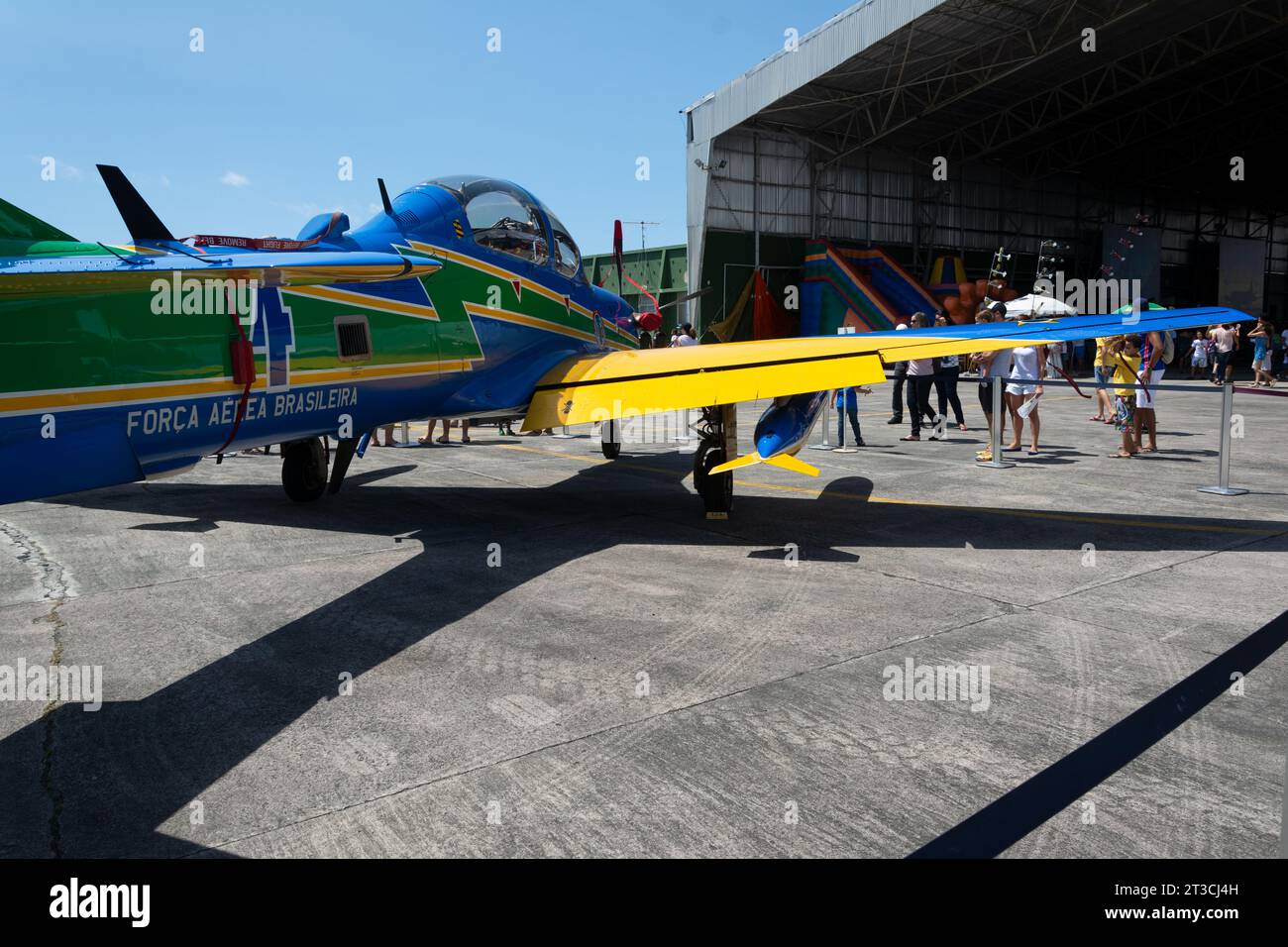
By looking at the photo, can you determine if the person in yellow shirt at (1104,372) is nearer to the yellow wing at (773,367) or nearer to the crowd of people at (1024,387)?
the crowd of people at (1024,387)

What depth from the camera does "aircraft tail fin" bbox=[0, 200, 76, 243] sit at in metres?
4.21

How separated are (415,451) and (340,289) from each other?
7.35 metres

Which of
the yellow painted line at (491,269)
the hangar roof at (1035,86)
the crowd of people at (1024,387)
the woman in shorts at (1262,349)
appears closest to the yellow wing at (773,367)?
the yellow painted line at (491,269)

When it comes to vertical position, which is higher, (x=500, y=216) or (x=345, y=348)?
(x=500, y=216)

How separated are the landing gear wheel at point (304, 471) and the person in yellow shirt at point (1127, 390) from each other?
1020 cm

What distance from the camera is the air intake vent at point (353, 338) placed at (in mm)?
6535

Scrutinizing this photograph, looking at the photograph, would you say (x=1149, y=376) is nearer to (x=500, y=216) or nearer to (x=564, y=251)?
(x=564, y=251)

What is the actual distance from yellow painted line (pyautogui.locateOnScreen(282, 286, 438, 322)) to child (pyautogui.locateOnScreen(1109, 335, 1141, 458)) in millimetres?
9279

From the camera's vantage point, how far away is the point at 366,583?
19.5ft

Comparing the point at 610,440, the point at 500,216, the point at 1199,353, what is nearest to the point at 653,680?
the point at 500,216

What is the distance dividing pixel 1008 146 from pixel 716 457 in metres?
40.1

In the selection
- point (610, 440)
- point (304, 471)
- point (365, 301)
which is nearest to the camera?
point (365, 301)

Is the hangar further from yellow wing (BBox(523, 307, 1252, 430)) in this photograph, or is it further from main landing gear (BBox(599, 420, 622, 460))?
yellow wing (BBox(523, 307, 1252, 430))

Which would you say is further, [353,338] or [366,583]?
[353,338]
